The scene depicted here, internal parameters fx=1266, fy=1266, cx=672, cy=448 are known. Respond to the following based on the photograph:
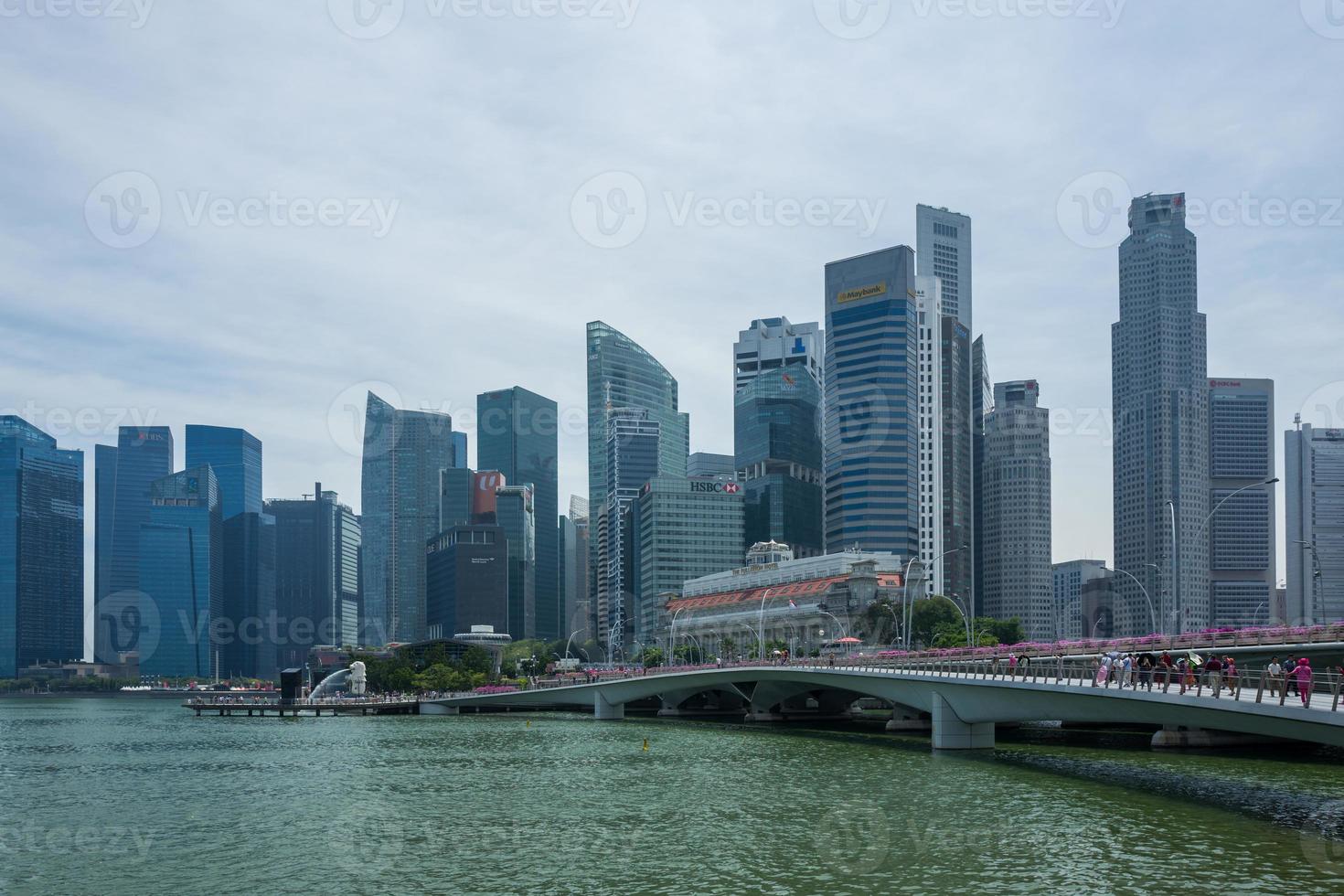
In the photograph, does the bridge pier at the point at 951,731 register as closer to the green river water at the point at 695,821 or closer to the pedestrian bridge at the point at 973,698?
the pedestrian bridge at the point at 973,698

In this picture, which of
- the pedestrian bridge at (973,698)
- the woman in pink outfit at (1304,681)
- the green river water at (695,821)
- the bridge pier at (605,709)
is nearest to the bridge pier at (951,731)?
the pedestrian bridge at (973,698)

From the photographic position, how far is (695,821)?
46469mm

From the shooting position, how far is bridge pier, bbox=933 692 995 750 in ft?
236

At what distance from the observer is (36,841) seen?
4447 cm

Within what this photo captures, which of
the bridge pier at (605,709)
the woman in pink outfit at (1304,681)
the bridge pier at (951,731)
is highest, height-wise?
the woman in pink outfit at (1304,681)

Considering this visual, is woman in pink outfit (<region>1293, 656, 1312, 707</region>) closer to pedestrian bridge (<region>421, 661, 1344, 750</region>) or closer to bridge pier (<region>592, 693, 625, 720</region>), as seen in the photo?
pedestrian bridge (<region>421, 661, 1344, 750</region>)

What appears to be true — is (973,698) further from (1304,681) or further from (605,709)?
(605,709)

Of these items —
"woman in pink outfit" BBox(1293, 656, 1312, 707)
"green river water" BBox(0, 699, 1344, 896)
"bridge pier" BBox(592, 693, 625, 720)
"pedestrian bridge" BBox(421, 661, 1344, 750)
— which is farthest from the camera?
"bridge pier" BBox(592, 693, 625, 720)

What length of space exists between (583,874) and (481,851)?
217 inches

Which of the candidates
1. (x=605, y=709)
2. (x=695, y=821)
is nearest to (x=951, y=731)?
(x=695, y=821)

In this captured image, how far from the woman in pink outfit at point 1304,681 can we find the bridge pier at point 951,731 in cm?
3168

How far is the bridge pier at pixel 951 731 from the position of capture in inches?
2832

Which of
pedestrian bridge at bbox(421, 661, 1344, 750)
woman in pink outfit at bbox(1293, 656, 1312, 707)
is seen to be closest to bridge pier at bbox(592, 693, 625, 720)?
pedestrian bridge at bbox(421, 661, 1344, 750)

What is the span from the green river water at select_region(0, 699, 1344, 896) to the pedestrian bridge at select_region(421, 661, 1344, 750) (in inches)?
111
